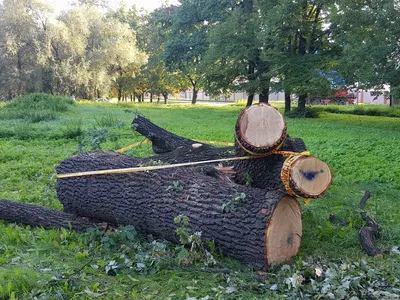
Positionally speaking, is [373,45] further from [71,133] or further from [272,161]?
[272,161]

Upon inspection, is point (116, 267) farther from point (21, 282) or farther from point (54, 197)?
point (54, 197)

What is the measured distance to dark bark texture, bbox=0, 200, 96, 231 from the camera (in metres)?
4.50

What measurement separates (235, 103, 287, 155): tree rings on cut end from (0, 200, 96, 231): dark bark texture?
178cm

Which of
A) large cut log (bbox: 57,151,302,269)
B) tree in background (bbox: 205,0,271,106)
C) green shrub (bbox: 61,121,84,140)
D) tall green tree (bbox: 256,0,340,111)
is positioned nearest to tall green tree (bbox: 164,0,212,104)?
tree in background (bbox: 205,0,271,106)

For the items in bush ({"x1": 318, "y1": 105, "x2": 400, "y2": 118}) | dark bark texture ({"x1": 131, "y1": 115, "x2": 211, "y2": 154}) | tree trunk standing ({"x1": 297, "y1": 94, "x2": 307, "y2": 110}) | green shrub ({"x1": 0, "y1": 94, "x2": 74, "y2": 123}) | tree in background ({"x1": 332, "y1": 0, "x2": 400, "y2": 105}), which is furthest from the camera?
bush ({"x1": 318, "y1": 105, "x2": 400, "y2": 118})

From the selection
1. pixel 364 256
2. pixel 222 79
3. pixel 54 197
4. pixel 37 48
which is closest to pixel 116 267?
pixel 364 256

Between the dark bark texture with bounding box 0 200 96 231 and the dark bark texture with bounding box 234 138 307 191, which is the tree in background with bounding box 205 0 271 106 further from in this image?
the dark bark texture with bounding box 0 200 96 231

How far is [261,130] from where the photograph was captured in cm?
405

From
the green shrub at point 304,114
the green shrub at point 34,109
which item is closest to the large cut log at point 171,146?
the green shrub at point 34,109

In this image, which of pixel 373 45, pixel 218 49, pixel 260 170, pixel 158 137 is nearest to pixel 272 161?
pixel 260 170

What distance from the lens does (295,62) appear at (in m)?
19.3

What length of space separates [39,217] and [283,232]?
2.59m

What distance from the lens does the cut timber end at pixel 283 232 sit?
3502mm

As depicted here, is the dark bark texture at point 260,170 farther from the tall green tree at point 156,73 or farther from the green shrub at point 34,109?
the tall green tree at point 156,73
